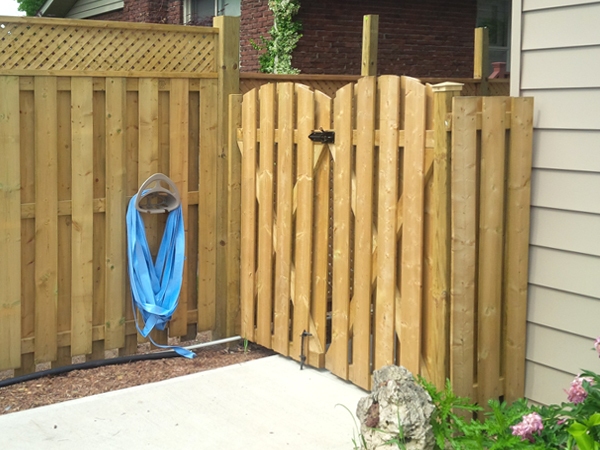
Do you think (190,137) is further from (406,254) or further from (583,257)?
(583,257)

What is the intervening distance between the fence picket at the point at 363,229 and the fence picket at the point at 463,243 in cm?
72

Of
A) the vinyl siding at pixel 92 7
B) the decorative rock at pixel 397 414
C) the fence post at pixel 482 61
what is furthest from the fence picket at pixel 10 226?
the vinyl siding at pixel 92 7

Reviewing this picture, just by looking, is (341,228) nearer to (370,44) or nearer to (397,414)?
(397,414)

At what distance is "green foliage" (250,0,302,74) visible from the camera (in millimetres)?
11133

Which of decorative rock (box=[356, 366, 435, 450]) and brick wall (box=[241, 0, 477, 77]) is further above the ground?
brick wall (box=[241, 0, 477, 77])

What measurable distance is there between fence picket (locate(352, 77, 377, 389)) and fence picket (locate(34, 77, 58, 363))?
2109 millimetres

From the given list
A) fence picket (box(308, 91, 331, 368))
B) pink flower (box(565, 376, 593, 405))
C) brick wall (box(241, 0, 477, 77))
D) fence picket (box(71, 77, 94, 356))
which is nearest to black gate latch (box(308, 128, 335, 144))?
fence picket (box(308, 91, 331, 368))

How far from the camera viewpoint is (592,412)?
10.6 feet

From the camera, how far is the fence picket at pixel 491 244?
3982 mm

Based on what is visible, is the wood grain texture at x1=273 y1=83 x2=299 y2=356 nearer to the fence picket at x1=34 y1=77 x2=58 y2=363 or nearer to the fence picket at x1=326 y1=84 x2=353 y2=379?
the fence picket at x1=326 y1=84 x2=353 y2=379

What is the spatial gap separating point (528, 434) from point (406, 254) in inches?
51.3

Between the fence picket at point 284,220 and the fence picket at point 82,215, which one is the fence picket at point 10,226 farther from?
the fence picket at point 284,220

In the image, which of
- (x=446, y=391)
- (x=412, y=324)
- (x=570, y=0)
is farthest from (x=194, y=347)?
Answer: (x=570, y=0)

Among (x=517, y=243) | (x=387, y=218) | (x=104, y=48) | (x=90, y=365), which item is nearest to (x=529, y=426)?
(x=517, y=243)
